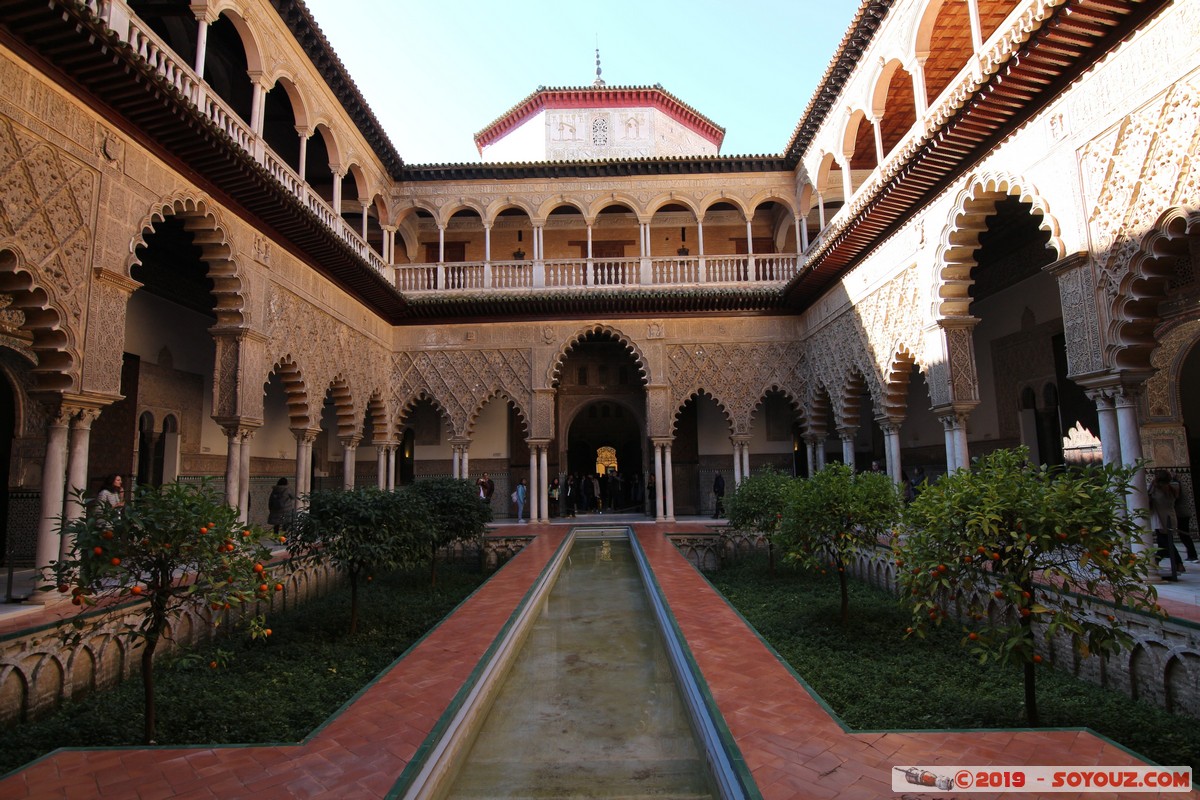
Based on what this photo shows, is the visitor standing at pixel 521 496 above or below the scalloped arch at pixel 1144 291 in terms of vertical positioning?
below

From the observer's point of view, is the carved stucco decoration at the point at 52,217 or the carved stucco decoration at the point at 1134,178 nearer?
the carved stucco decoration at the point at 1134,178

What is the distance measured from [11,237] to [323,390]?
6.03m

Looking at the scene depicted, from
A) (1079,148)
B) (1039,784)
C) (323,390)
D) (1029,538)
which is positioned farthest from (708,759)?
(323,390)

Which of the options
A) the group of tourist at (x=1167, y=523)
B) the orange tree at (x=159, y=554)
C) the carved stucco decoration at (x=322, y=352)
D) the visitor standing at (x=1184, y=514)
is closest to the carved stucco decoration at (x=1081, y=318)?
the group of tourist at (x=1167, y=523)

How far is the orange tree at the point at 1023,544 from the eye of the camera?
10.9ft

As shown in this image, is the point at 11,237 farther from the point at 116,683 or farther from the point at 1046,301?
the point at 1046,301

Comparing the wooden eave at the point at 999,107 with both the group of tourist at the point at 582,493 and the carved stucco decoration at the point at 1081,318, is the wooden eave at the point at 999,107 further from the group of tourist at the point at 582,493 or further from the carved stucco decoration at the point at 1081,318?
the group of tourist at the point at 582,493

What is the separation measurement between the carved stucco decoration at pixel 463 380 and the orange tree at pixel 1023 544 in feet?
36.4

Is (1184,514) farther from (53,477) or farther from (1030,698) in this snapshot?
(53,477)

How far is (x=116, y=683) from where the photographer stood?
4805mm

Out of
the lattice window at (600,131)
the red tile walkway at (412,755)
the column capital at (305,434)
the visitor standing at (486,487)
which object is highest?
the lattice window at (600,131)

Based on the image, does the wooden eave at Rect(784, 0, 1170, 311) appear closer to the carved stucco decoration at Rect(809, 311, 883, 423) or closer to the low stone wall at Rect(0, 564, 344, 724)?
the carved stucco decoration at Rect(809, 311, 883, 423)

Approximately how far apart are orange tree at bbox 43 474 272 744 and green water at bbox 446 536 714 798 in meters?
1.65

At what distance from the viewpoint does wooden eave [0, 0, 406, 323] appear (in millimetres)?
5227
